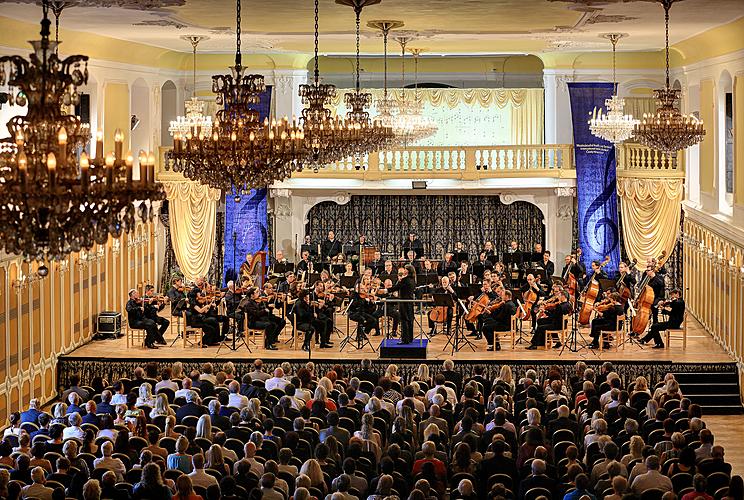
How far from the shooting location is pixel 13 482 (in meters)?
11.6

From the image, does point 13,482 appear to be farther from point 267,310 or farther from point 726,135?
point 726,135

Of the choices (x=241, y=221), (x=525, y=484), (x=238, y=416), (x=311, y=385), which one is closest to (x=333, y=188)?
(x=241, y=221)

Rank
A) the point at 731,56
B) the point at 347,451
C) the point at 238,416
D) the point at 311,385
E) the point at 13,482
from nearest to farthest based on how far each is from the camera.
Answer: the point at 13,482
the point at 347,451
the point at 238,416
the point at 311,385
the point at 731,56

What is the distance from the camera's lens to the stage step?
20.9 metres

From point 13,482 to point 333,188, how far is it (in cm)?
1704

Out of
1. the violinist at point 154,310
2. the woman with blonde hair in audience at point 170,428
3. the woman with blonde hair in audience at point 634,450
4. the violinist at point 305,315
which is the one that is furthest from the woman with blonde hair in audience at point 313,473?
the violinist at point 154,310

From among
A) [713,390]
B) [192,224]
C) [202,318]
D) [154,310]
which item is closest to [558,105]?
[192,224]

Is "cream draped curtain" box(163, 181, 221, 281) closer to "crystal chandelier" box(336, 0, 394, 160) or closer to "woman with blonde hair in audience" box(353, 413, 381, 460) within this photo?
"crystal chandelier" box(336, 0, 394, 160)

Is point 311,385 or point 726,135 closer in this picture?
point 311,385

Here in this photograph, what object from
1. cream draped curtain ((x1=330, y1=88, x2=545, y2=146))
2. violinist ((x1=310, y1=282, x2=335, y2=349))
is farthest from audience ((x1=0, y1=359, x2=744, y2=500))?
cream draped curtain ((x1=330, y1=88, x2=545, y2=146))

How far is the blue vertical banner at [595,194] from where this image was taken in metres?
27.2

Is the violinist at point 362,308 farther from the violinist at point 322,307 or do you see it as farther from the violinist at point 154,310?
the violinist at point 154,310

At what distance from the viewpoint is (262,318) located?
73.2ft

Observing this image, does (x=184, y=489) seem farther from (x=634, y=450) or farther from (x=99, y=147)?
(x=634, y=450)
